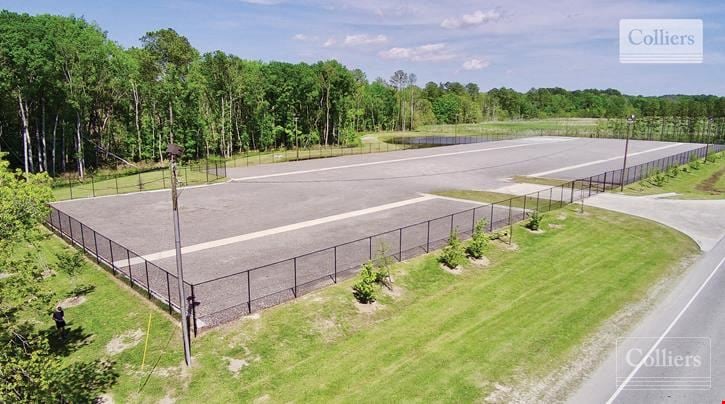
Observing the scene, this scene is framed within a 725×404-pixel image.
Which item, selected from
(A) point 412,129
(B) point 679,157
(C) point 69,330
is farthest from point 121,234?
(A) point 412,129

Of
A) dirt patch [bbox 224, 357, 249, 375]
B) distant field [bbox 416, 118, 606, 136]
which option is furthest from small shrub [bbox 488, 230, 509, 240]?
distant field [bbox 416, 118, 606, 136]

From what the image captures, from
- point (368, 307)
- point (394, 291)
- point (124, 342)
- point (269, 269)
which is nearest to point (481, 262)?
point (394, 291)

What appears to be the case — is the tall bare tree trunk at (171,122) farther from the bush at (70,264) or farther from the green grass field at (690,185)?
the green grass field at (690,185)

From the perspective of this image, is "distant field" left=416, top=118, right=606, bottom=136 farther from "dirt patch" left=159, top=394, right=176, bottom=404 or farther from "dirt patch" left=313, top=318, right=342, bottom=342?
"dirt patch" left=159, top=394, right=176, bottom=404

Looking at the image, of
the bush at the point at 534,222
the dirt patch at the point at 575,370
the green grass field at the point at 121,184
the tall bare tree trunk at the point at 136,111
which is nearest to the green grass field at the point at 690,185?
the bush at the point at 534,222

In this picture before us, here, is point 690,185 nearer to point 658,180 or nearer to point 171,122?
point 658,180

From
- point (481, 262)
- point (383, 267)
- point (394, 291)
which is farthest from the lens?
point (481, 262)

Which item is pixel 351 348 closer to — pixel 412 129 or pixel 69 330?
pixel 69 330
